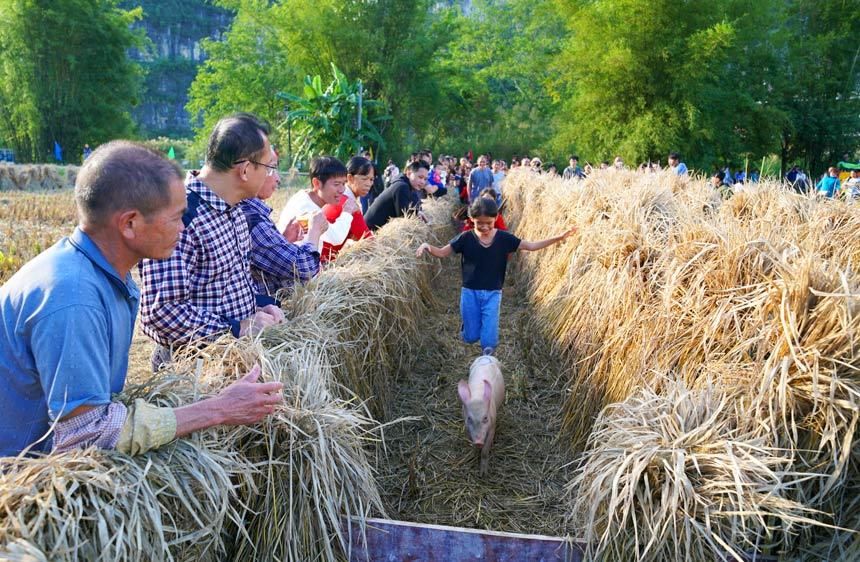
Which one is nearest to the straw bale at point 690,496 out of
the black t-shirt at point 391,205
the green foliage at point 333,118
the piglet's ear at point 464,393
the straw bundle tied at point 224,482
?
the straw bundle tied at point 224,482

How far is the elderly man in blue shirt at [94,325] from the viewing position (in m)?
1.45

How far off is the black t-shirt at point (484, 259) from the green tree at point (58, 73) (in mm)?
33900

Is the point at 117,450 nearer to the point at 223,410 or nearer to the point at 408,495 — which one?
the point at 223,410

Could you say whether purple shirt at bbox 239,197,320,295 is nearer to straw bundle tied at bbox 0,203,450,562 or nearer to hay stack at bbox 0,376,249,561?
straw bundle tied at bbox 0,203,450,562

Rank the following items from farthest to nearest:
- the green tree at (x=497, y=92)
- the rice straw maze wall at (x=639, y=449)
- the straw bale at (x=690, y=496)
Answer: the green tree at (x=497, y=92) < the straw bale at (x=690, y=496) < the rice straw maze wall at (x=639, y=449)

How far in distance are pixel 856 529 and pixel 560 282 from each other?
3.54 meters

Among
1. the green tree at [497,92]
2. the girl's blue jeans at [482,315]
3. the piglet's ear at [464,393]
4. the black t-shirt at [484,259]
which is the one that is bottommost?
the piglet's ear at [464,393]

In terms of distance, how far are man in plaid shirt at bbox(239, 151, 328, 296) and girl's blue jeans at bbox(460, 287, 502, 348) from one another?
5.43ft

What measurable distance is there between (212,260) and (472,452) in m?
2.02

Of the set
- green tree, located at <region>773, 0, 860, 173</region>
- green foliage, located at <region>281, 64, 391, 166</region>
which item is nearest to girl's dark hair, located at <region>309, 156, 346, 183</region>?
green foliage, located at <region>281, 64, 391, 166</region>

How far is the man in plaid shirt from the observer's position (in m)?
3.18

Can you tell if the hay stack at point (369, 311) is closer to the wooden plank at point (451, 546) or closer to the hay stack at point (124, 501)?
the wooden plank at point (451, 546)

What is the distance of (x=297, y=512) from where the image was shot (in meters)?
2.03

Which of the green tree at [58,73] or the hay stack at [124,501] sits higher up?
the green tree at [58,73]
